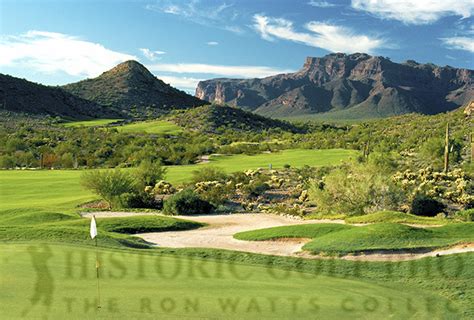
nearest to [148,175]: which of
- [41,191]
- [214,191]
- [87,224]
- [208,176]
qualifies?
[208,176]

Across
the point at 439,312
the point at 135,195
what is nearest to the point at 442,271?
the point at 439,312

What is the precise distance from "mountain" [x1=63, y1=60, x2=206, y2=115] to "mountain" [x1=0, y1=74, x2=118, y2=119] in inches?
285

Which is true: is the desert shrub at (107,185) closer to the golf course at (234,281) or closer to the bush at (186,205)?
the bush at (186,205)

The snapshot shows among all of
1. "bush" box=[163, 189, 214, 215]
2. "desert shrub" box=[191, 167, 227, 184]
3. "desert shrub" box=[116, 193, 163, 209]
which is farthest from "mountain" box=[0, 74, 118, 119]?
"bush" box=[163, 189, 214, 215]

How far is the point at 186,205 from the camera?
27.8m

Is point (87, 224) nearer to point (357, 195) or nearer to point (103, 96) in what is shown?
point (357, 195)

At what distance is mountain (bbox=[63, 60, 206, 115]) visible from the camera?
126306 millimetres

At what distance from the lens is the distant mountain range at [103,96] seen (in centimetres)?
10294

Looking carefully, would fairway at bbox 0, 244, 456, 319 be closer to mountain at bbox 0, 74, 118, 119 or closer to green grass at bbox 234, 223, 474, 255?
green grass at bbox 234, 223, 474, 255

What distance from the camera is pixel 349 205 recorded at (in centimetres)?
2694

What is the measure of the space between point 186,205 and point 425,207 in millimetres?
12306

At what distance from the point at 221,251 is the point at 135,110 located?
4371 inches

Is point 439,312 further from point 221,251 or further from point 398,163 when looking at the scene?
point 398,163

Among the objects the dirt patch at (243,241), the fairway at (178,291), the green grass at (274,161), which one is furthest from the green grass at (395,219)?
the green grass at (274,161)
